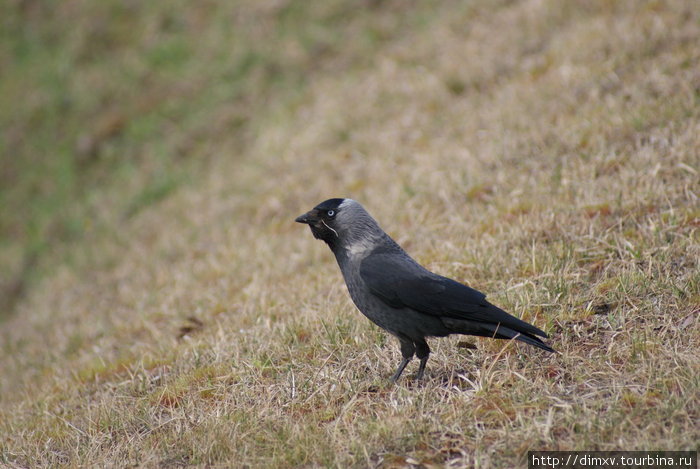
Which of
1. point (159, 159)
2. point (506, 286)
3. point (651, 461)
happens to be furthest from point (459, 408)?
point (159, 159)

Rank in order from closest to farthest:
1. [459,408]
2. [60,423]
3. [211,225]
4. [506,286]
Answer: [459,408] < [60,423] < [506,286] < [211,225]

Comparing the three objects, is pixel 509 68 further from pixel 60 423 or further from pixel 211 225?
pixel 60 423

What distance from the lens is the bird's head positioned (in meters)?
4.46

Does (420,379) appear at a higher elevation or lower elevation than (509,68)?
lower

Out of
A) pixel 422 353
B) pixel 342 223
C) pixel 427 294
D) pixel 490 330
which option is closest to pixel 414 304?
pixel 427 294

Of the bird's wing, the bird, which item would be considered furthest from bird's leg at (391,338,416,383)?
the bird's wing

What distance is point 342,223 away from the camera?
14.7ft

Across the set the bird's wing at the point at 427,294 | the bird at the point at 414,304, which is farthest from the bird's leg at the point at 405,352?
the bird's wing at the point at 427,294

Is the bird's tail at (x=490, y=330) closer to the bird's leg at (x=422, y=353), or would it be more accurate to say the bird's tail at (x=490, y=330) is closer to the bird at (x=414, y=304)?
the bird at (x=414, y=304)

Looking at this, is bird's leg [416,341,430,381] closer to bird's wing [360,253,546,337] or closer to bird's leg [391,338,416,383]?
bird's leg [391,338,416,383]

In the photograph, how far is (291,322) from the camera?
17.2ft

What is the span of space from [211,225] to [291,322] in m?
4.53

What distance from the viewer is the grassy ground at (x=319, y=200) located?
3.71 metres

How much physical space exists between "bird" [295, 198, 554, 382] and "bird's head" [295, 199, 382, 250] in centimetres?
5
